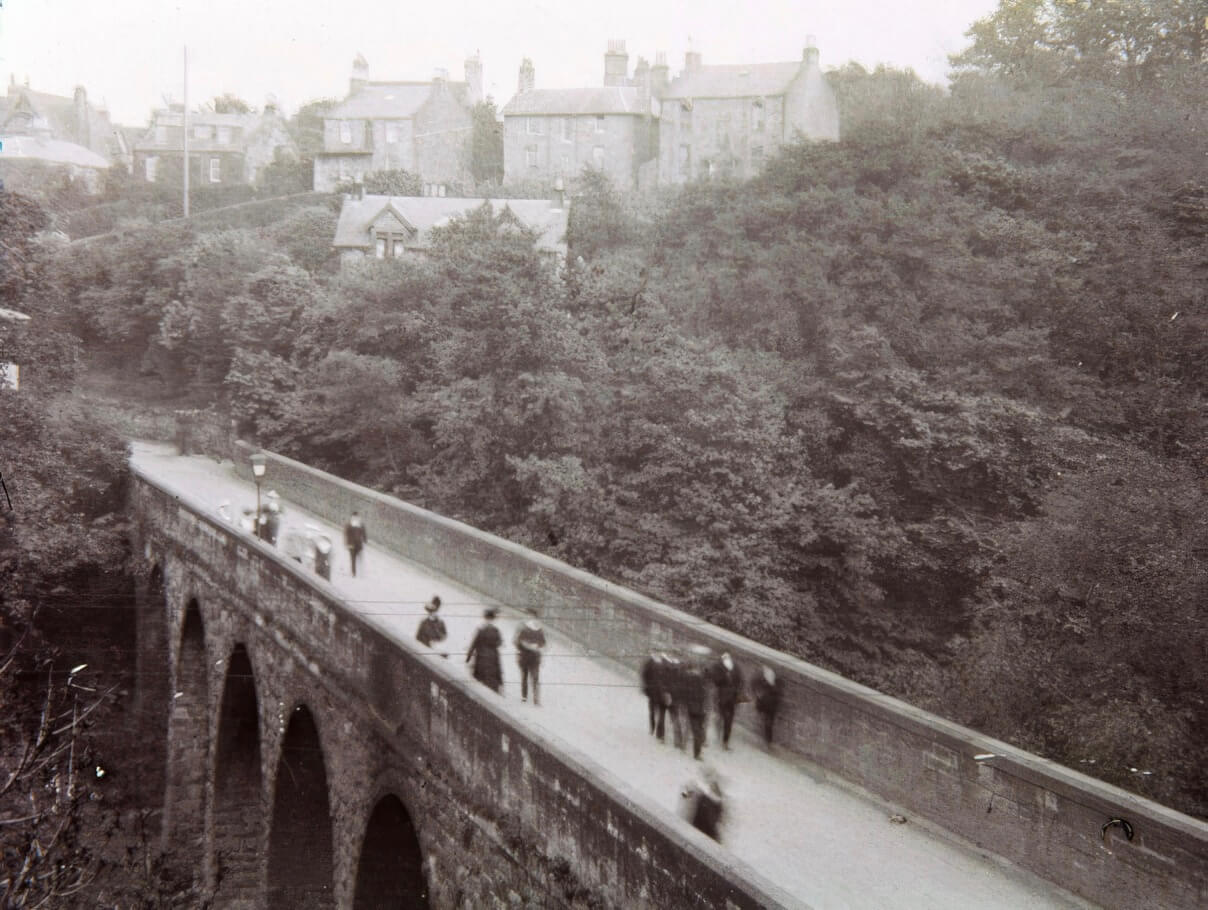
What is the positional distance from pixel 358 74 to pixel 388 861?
46.1 meters

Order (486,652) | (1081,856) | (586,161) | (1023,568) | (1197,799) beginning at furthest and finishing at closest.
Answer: (586,161) < (1023,568) < (1197,799) < (486,652) < (1081,856)

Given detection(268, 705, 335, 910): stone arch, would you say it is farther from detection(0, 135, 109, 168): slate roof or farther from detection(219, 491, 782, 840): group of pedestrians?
detection(0, 135, 109, 168): slate roof

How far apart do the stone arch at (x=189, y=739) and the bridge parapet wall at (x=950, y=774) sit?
7456 millimetres

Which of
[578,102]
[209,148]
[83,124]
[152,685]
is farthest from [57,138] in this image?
[152,685]

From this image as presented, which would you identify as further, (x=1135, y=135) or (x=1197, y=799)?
(x=1135, y=135)

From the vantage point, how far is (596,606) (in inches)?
457

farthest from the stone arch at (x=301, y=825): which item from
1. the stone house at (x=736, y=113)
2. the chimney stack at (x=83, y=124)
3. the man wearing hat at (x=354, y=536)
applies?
the chimney stack at (x=83, y=124)

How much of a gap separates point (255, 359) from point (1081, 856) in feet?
79.7

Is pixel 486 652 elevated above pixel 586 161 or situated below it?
below

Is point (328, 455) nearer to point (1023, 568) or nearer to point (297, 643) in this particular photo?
point (297, 643)

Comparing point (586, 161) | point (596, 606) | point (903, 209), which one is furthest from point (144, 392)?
point (596, 606)

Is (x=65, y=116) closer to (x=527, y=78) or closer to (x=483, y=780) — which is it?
(x=527, y=78)

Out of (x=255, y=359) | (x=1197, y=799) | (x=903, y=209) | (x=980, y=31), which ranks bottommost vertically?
(x=1197, y=799)

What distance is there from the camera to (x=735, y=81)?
42.9 metres
